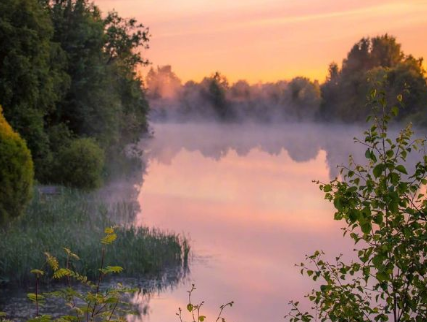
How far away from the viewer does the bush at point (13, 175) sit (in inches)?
654

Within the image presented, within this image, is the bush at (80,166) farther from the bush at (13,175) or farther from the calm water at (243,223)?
the bush at (13,175)

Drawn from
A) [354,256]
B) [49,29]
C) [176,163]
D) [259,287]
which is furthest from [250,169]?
[259,287]

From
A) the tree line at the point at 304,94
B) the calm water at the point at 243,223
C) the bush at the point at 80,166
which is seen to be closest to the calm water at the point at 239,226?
the calm water at the point at 243,223

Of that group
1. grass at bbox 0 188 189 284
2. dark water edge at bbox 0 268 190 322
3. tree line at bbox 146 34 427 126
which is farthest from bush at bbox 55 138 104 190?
tree line at bbox 146 34 427 126

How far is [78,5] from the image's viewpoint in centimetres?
3291

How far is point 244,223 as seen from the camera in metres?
22.6

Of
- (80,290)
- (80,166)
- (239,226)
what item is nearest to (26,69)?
(80,166)

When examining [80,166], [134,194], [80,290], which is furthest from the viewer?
[134,194]

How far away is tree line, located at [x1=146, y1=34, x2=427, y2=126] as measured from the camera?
65369mm

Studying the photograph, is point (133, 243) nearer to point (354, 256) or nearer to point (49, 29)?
point (354, 256)

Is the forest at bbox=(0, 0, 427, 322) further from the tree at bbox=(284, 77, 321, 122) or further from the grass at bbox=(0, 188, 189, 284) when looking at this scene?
the tree at bbox=(284, 77, 321, 122)

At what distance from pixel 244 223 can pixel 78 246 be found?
348 inches

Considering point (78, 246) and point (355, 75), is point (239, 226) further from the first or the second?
point (355, 75)

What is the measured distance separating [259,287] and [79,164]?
14.4 meters
